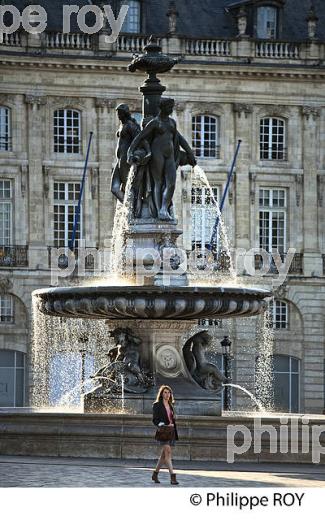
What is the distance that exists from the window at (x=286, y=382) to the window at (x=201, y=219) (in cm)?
573

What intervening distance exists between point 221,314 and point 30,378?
124ft

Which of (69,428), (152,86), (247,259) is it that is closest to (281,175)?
(247,259)

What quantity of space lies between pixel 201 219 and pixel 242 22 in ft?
27.7

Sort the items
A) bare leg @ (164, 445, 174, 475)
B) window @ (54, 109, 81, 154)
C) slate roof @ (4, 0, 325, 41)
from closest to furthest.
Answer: bare leg @ (164, 445, 174, 475)
window @ (54, 109, 81, 154)
slate roof @ (4, 0, 325, 41)

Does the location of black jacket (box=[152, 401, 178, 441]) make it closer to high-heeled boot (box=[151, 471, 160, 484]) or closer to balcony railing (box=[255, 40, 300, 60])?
high-heeled boot (box=[151, 471, 160, 484])

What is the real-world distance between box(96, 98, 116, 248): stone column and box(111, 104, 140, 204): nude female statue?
3733 centimetres

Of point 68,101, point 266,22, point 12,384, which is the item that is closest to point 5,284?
point 12,384

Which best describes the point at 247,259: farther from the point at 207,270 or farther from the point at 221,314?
the point at 221,314

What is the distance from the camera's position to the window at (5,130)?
237 feet

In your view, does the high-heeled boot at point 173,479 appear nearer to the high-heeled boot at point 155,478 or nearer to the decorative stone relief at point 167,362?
the high-heeled boot at point 155,478

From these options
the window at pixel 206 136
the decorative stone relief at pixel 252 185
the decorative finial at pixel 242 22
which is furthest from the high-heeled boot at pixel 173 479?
the decorative finial at pixel 242 22

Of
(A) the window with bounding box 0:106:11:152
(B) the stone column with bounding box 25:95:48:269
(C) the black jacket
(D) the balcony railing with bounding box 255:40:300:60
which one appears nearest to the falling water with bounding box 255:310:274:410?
(B) the stone column with bounding box 25:95:48:269

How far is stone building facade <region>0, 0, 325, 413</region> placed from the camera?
71875 millimetres

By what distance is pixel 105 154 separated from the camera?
72938 mm
